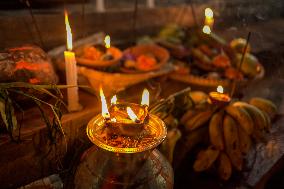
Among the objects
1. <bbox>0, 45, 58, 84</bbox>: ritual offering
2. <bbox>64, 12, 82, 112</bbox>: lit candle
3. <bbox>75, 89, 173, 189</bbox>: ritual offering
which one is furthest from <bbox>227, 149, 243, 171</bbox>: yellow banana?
<bbox>0, 45, 58, 84</bbox>: ritual offering

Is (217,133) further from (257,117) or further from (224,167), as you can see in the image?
(257,117)

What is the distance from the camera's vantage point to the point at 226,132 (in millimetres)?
2117

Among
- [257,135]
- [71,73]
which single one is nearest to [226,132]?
[257,135]

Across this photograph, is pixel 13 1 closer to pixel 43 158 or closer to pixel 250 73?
pixel 43 158

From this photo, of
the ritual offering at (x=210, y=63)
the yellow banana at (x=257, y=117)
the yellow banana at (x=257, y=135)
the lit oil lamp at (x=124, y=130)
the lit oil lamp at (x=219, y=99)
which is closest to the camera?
the lit oil lamp at (x=124, y=130)

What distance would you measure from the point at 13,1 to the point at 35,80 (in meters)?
1.80

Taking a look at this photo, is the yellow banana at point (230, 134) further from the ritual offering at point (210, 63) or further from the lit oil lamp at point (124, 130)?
the ritual offering at point (210, 63)

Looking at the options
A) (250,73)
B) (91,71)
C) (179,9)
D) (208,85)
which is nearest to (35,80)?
(91,71)

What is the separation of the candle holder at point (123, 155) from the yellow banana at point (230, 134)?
2.33ft

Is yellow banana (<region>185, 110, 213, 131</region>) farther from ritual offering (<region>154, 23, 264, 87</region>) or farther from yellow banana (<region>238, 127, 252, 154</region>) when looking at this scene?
ritual offering (<region>154, 23, 264, 87</region>)

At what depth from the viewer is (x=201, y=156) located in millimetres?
2195

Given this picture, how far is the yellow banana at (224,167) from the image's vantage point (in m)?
2.14

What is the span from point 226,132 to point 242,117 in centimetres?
16

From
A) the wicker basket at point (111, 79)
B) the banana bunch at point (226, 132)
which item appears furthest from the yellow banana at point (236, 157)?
the wicker basket at point (111, 79)
